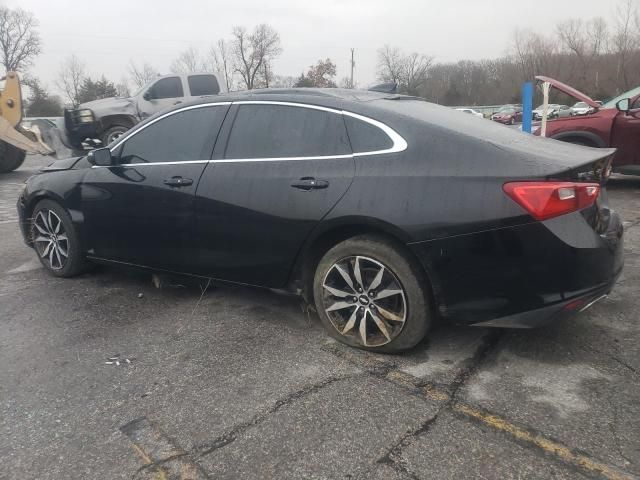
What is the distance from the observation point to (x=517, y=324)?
2.74 m

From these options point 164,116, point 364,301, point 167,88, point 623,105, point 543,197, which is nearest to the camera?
point 543,197

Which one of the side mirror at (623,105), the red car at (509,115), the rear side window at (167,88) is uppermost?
the rear side window at (167,88)

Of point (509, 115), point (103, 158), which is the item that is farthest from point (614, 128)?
point (509, 115)

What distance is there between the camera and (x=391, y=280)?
2967 millimetres

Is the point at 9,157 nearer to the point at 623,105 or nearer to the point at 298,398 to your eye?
Result: the point at 298,398

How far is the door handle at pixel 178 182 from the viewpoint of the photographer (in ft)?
12.1

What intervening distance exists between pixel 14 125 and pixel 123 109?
7.78ft

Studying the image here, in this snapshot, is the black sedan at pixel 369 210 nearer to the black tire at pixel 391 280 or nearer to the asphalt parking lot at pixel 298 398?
the black tire at pixel 391 280

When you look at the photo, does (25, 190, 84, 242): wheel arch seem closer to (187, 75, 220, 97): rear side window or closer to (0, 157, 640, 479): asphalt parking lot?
Answer: (0, 157, 640, 479): asphalt parking lot

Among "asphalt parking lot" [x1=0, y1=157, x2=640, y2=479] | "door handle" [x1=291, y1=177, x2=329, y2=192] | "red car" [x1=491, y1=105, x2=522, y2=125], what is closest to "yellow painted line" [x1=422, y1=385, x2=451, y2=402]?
"asphalt parking lot" [x1=0, y1=157, x2=640, y2=479]

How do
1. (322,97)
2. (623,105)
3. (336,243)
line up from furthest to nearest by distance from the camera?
1. (623,105)
2. (322,97)
3. (336,243)

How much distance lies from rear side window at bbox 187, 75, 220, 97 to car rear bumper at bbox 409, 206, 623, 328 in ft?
38.8

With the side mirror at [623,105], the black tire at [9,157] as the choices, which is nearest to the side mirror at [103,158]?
the side mirror at [623,105]

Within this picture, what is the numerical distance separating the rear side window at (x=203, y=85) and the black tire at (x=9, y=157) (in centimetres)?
438
